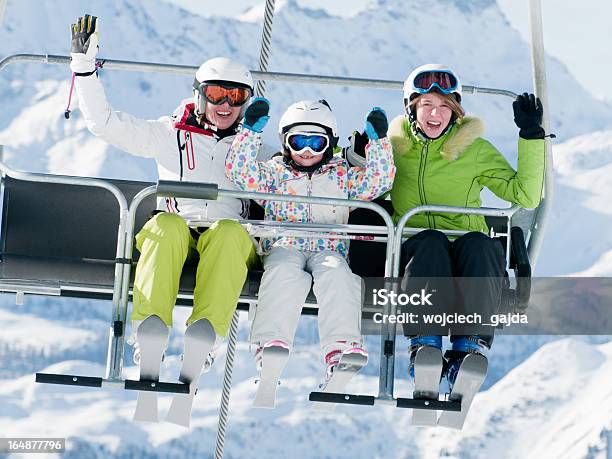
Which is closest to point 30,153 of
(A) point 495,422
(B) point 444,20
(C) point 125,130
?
(A) point 495,422

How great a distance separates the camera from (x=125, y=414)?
126250 millimetres

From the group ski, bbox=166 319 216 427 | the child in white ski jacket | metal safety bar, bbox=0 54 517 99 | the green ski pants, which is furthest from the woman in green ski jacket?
ski, bbox=166 319 216 427

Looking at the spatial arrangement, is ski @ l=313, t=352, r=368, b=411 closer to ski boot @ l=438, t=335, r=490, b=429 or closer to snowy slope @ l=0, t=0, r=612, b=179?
ski boot @ l=438, t=335, r=490, b=429

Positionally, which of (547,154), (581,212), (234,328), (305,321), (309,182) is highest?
(581,212)

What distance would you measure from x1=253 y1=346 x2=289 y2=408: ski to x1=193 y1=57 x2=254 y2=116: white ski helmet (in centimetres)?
136

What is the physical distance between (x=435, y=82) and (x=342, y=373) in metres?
1.51

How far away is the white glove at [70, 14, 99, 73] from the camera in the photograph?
6625mm

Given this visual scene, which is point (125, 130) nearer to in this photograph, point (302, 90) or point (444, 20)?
point (302, 90)

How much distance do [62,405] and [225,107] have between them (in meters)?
125

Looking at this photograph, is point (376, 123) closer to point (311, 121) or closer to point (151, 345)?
point (311, 121)

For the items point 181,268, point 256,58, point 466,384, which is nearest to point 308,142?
point 181,268

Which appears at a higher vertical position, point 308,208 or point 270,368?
point 308,208

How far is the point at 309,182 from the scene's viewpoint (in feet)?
21.9

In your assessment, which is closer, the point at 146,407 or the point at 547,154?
the point at 146,407
